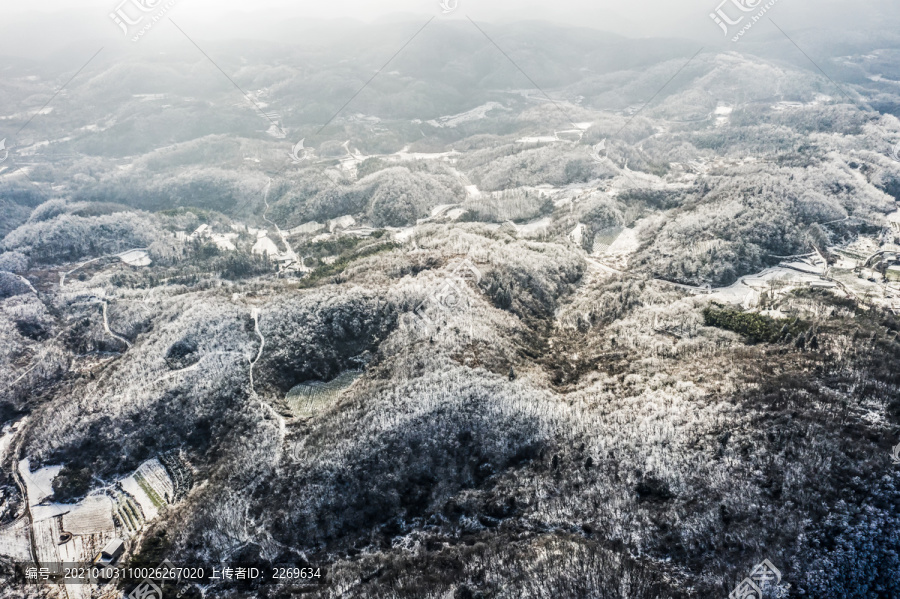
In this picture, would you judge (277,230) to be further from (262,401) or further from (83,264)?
(262,401)

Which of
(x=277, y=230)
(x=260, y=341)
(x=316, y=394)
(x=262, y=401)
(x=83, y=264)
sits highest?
(x=260, y=341)

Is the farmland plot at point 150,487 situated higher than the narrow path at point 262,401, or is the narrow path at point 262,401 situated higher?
the narrow path at point 262,401

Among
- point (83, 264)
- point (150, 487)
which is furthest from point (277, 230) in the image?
point (150, 487)

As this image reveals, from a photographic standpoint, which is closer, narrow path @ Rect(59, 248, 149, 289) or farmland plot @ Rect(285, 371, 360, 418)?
farmland plot @ Rect(285, 371, 360, 418)

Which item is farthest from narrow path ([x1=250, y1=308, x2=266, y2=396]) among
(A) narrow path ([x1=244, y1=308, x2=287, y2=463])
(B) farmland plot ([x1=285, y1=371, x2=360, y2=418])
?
(B) farmland plot ([x1=285, y1=371, x2=360, y2=418])

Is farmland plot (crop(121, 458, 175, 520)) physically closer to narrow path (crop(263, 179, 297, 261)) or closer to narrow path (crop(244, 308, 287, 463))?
narrow path (crop(244, 308, 287, 463))

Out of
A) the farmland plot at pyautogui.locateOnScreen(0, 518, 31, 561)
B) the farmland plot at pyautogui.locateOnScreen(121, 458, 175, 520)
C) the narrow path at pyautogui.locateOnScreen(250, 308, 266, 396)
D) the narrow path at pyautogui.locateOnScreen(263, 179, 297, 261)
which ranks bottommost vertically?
the farmland plot at pyautogui.locateOnScreen(0, 518, 31, 561)

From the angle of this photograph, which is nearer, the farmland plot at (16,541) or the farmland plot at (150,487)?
the farmland plot at (16,541)

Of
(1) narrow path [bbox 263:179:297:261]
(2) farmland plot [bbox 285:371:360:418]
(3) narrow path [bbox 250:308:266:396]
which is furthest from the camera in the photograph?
(1) narrow path [bbox 263:179:297:261]

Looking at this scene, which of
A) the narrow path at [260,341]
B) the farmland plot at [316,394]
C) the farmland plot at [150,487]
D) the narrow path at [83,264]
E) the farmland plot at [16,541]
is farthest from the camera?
the narrow path at [83,264]

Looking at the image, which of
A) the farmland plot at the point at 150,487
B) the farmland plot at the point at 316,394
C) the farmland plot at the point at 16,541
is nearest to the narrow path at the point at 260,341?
the farmland plot at the point at 316,394

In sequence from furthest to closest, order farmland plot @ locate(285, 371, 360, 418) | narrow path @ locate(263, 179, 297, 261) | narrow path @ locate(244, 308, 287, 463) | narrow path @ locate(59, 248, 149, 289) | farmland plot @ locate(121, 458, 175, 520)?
narrow path @ locate(263, 179, 297, 261)
narrow path @ locate(59, 248, 149, 289)
farmland plot @ locate(285, 371, 360, 418)
narrow path @ locate(244, 308, 287, 463)
farmland plot @ locate(121, 458, 175, 520)

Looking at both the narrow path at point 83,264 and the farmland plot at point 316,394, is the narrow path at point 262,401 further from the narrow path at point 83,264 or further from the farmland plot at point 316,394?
the narrow path at point 83,264
